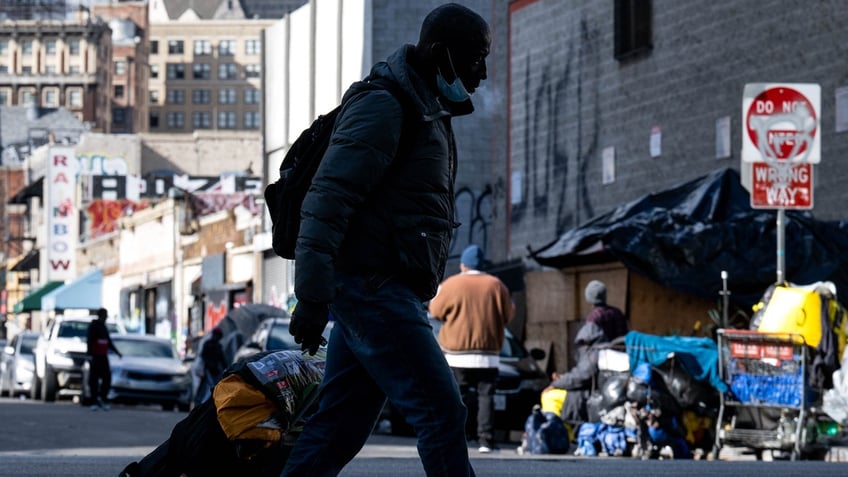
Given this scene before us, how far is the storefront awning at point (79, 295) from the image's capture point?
71000 mm

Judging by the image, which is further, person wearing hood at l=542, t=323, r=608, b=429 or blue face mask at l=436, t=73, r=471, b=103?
person wearing hood at l=542, t=323, r=608, b=429

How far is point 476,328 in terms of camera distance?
51.3 feet

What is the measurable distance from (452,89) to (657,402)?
9776 millimetres

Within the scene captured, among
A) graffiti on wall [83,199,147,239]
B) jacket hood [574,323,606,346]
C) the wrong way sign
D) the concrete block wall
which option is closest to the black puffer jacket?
the wrong way sign

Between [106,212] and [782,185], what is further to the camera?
[106,212]

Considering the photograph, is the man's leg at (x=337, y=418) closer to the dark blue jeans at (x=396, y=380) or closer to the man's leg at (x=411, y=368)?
the dark blue jeans at (x=396, y=380)

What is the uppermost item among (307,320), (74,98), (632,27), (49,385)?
(74,98)

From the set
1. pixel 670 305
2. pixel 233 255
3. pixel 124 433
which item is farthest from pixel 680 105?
pixel 233 255

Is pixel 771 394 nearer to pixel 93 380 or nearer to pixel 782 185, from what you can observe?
pixel 782 185

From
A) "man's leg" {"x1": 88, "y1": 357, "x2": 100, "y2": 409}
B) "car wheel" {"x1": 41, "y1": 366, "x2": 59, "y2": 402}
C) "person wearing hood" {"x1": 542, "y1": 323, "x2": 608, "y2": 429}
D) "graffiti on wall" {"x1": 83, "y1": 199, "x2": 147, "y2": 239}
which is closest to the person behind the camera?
"person wearing hood" {"x1": 542, "y1": 323, "x2": 608, "y2": 429}

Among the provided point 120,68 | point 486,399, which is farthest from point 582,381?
point 120,68

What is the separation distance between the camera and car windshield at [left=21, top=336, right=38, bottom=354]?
130ft

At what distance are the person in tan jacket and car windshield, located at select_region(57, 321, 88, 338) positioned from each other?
19842 millimetres

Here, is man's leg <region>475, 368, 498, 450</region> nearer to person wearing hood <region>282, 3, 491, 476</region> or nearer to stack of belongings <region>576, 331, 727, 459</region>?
stack of belongings <region>576, 331, 727, 459</region>
